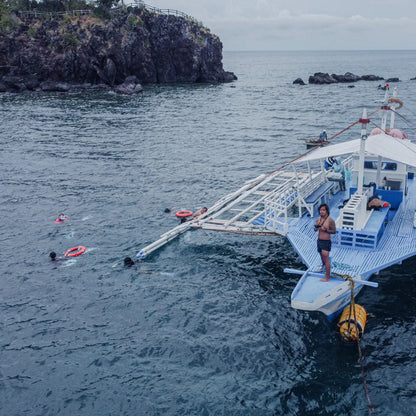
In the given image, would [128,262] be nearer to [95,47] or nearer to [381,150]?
[381,150]

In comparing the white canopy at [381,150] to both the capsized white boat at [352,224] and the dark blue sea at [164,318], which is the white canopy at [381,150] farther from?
the dark blue sea at [164,318]

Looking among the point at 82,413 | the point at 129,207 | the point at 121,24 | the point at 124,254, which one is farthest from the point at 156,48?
the point at 82,413

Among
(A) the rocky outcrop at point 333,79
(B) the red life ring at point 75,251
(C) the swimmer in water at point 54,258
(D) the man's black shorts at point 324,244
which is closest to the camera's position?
(D) the man's black shorts at point 324,244

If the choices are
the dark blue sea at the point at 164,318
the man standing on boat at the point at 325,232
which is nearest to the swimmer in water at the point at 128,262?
the dark blue sea at the point at 164,318

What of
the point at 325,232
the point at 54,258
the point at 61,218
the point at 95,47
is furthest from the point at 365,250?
the point at 95,47

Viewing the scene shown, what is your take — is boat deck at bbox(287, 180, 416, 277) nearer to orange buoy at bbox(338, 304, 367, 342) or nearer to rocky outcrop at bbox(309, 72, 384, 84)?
orange buoy at bbox(338, 304, 367, 342)

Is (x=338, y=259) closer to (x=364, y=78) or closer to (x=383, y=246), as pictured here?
(x=383, y=246)
